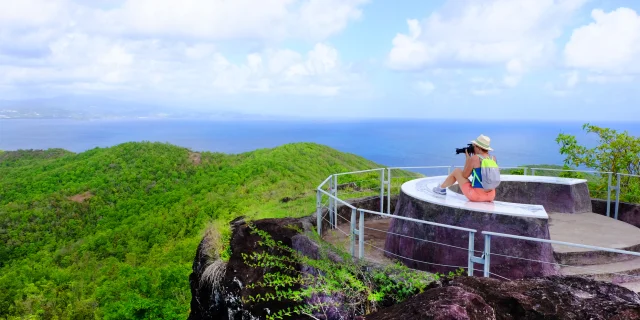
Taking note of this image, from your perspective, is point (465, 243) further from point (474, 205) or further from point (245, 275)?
point (245, 275)

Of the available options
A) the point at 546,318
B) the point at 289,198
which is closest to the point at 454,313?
the point at 546,318

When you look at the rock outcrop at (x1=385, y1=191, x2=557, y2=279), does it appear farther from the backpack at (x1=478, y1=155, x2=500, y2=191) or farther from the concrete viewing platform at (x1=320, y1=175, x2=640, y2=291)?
the backpack at (x1=478, y1=155, x2=500, y2=191)

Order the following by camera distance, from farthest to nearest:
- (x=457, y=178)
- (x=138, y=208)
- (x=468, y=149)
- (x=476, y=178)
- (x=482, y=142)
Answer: (x=138, y=208) < (x=457, y=178) < (x=468, y=149) < (x=482, y=142) < (x=476, y=178)

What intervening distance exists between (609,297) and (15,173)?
53.4 metres

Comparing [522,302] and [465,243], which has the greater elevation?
[522,302]

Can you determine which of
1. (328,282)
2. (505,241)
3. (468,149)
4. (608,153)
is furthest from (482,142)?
(608,153)

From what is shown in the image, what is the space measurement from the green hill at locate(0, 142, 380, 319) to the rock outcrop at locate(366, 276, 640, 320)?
8.63 metres

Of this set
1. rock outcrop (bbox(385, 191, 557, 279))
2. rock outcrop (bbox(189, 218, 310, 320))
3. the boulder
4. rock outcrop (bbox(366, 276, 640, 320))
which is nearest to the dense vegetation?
the boulder

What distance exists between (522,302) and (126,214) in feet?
108

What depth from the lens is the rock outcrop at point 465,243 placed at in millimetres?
5898

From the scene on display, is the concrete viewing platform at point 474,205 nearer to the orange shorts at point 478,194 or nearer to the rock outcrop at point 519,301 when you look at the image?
the orange shorts at point 478,194

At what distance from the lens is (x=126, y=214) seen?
1291 inches

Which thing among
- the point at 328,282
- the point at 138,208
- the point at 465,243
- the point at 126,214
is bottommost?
the point at 126,214

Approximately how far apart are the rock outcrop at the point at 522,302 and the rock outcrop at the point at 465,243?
179 cm
